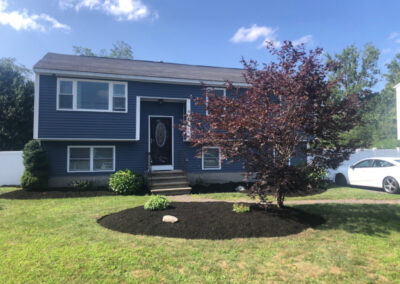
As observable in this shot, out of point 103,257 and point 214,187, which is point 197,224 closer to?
point 103,257

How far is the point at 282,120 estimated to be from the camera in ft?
16.8

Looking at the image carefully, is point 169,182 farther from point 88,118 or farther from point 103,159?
point 88,118

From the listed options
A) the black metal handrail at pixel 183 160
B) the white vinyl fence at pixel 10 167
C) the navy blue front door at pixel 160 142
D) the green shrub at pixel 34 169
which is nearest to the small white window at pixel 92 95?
the navy blue front door at pixel 160 142

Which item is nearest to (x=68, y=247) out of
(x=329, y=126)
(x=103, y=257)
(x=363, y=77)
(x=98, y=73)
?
(x=103, y=257)

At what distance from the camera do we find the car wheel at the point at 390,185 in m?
9.64

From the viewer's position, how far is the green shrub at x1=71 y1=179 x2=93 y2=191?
33.5ft

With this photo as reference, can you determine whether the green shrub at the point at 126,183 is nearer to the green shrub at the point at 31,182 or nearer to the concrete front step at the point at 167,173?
the concrete front step at the point at 167,173

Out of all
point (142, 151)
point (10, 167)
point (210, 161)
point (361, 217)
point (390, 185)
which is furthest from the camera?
point (210, 161)

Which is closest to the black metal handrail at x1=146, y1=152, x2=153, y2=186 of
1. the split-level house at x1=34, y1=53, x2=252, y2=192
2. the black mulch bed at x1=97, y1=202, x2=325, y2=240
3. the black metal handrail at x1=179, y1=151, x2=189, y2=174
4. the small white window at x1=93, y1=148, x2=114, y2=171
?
the split-level house at x1=34, y1=53, x2=252, y2=192

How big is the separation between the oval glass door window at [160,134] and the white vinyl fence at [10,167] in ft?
22.4

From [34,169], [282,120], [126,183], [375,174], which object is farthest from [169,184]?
[375,174]

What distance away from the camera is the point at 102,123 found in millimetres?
10664

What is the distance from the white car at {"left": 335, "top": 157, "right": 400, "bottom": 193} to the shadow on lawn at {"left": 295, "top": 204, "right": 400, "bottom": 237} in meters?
3.02

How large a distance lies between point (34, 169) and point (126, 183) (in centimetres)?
357
